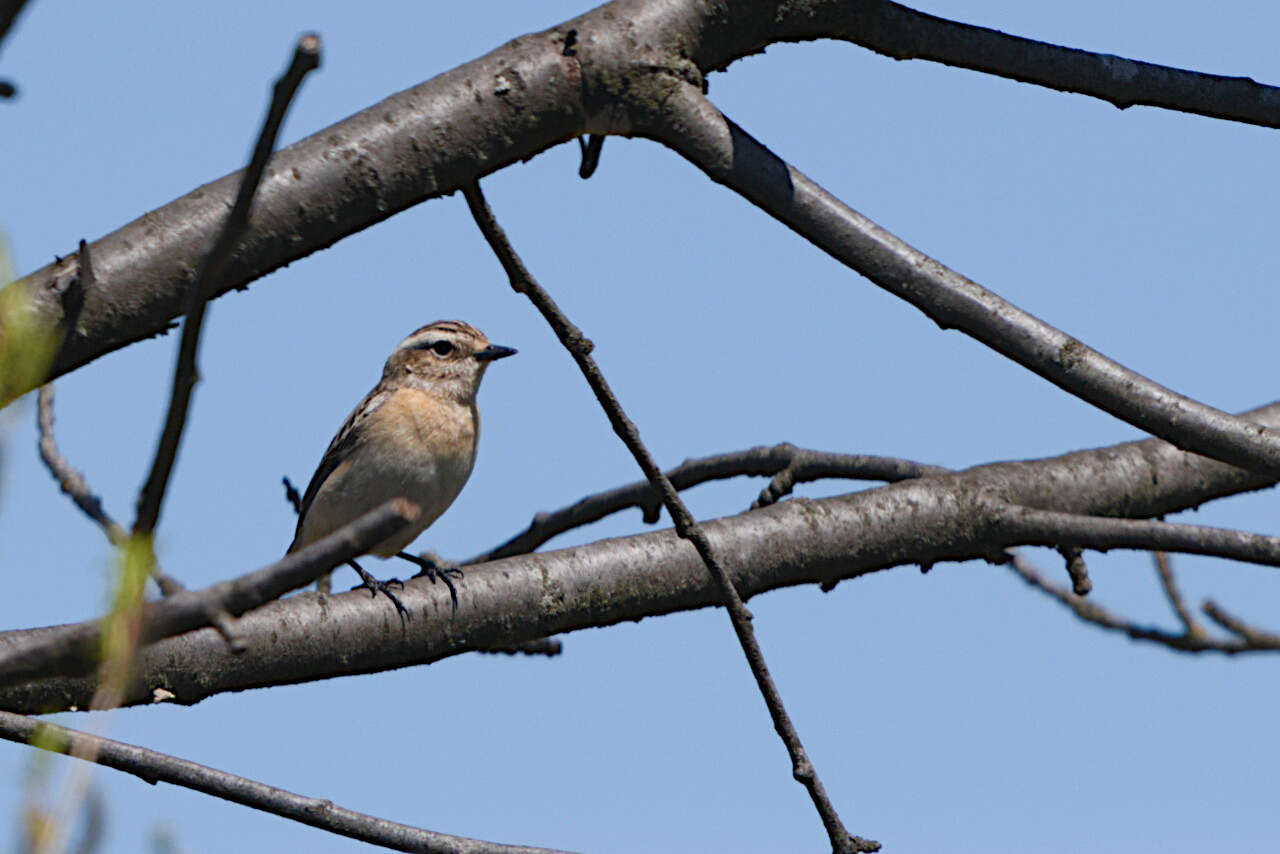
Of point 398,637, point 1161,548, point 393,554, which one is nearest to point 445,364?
point 393,554

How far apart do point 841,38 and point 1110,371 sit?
4.55 feet

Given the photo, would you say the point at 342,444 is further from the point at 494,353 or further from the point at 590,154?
the point at 590,154

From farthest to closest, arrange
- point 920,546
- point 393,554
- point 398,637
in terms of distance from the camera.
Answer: point 393,554 → point 920,546 → point 398,637

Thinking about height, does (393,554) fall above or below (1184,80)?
above

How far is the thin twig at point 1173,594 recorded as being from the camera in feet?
25.4

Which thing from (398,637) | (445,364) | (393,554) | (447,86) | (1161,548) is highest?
(445,364)

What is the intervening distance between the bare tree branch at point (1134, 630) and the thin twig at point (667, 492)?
3805mm

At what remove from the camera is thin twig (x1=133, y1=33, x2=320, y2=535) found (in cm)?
159

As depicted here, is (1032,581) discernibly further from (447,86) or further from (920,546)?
(447,86)

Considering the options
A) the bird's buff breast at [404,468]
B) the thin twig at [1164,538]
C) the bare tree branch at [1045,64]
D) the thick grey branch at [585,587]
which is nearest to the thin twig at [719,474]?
the thick grey branch at [585,587]

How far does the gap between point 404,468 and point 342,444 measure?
0.85 m

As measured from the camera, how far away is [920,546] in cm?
588

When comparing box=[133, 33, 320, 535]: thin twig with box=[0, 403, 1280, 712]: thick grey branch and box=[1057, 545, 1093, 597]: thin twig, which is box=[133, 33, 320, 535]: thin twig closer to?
box=[0, 403, 1280, 712]: thick grey branch

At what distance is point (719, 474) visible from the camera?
7.07 m
